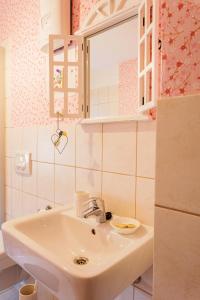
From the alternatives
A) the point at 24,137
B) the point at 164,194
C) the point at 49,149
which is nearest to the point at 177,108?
the point at 164,194

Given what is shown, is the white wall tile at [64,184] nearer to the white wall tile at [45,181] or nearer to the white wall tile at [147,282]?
the white wall tile at [45,181]

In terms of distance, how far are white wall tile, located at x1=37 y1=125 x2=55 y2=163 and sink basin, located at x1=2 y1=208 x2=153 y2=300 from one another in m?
0.44

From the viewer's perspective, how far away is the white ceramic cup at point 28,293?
4.42ft

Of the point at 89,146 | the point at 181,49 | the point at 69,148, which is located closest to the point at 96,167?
the point at 89,146

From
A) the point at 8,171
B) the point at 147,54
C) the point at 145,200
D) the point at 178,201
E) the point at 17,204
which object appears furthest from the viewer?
the point at 8,171

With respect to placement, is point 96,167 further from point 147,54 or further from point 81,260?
point 147,54

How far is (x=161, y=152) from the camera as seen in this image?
0.50 meters

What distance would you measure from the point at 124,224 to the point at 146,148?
0.34 meters

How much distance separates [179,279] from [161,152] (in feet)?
0.90

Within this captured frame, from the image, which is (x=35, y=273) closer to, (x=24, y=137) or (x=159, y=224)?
(x=159, y=224)

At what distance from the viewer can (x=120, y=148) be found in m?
1.06

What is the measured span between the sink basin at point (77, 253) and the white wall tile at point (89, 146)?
10.6 inches

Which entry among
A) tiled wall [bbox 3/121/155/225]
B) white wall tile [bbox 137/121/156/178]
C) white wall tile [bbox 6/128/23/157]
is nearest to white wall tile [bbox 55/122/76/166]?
tiled wall [bbox 3/121/155/225]

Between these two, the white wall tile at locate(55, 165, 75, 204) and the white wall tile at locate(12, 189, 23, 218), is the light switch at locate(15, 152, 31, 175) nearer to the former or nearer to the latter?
the white wall tile at locate(12, 189, 23, 218)
